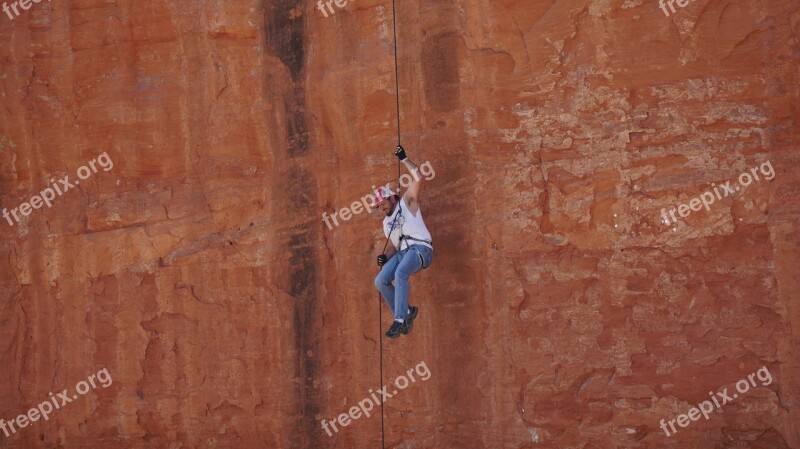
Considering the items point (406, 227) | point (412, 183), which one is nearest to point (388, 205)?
point (406, 227)

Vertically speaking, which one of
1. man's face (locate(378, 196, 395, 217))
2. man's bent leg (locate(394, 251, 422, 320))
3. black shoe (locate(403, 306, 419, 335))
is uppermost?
man's face (locate(378, 196, 395, 217))

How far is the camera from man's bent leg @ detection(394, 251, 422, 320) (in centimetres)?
1038

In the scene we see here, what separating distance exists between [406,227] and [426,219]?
3.10 feet

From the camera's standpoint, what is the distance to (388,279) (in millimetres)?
10609

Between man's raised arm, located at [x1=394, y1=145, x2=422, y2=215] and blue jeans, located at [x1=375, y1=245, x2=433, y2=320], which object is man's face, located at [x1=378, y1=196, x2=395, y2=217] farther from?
blue jeans, located at [x1=375, y1=245, x2=433, y2=320]

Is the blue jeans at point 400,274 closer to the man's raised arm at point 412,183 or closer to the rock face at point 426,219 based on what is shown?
the man's raised arm at point 412,183

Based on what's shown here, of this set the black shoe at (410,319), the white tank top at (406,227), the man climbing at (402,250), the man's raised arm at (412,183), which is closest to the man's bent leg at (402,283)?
the man climbing at (402,250)

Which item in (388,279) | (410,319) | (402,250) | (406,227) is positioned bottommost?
(410,319)

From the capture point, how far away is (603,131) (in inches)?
439

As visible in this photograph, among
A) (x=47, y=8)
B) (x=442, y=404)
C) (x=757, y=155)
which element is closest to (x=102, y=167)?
(x=47, y=8)

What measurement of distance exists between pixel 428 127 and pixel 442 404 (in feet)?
11.0

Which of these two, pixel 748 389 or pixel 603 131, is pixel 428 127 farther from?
pixel 748 389

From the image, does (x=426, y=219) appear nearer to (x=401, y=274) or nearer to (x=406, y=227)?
(x=406, y=227)

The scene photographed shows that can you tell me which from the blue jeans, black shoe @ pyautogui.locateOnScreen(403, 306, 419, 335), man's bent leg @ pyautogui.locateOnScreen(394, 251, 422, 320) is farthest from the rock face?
man's bent leg @ pyautogui.locateOnScreen(394, 251, 422, 320)
